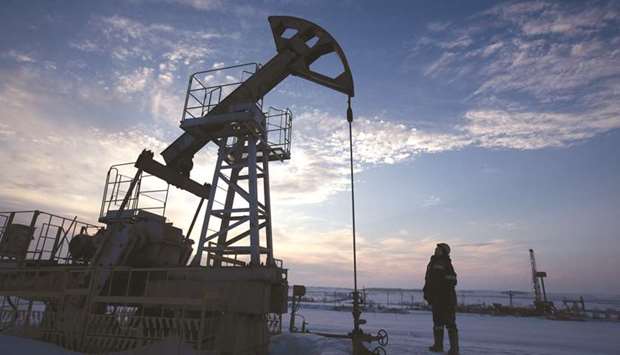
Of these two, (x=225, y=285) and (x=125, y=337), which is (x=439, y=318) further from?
(x=125, y=337)

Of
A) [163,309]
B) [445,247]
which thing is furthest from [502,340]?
[163,309]

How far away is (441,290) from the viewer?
669cm

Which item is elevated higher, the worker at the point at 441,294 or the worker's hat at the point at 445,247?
the worker's hat at the point at 445,247

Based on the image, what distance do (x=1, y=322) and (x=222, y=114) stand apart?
26.8ft

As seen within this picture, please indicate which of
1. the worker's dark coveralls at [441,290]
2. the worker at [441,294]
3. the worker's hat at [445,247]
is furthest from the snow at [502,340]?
the worker's hat at [445,247]

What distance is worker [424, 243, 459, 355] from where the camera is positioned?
652cm

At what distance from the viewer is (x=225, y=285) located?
772 centimetres

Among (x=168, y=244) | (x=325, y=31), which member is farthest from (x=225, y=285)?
(x=325, y=31)

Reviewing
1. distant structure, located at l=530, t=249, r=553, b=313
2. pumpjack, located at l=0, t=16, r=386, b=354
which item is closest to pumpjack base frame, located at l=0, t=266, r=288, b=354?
pumpjack, located at l=0, t=16, r=386, b=354

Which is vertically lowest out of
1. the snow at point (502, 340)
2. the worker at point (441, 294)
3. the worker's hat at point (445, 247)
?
the snow at point (502, 340)

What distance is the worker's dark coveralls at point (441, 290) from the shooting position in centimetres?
655

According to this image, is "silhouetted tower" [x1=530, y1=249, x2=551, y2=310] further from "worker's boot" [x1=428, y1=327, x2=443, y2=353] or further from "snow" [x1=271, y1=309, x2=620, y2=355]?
"worker's boot" [x1=428, y1=327, x2=443, y2=353]

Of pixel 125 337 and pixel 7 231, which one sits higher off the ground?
pixel 7 231

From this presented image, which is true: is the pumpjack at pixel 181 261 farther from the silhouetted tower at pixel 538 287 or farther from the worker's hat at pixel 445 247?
the silhouetted tower at pixel 538 287
